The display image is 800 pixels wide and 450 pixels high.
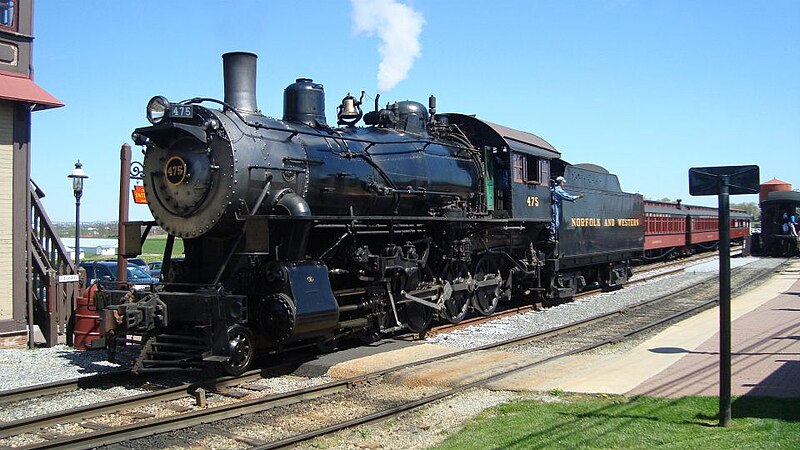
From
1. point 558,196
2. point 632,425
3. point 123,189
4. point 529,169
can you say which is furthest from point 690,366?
point 123,189

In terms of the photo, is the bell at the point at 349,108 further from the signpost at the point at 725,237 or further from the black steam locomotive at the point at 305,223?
the signpost at the point at 725,237

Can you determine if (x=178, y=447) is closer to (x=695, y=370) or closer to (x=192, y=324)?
(x=192, y=324)

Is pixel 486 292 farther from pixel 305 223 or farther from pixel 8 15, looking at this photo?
pixel 8 15

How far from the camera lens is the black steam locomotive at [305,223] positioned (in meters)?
8.93

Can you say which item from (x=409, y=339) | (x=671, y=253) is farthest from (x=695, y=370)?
(x=671, y=253)

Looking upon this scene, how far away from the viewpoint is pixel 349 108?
12164 mm

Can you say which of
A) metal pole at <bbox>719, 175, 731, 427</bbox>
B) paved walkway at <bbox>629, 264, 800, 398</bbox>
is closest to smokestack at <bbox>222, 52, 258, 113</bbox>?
metal pole at <bbox>719, 175, 731, 427</bbox>

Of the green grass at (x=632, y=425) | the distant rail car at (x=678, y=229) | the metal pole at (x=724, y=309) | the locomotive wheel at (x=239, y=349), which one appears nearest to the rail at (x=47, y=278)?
the locomotive wheel at (x=239, y=349)

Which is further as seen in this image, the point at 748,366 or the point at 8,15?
the point at 8,15

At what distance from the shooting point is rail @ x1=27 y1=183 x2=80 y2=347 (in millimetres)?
12445

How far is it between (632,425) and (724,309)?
142 cm

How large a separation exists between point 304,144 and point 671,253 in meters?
30.8

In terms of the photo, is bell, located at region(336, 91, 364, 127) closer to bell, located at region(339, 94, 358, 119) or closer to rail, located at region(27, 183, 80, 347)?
bell, located at region(339, 94, 358, 119)

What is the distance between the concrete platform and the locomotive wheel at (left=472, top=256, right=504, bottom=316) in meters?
3.63
